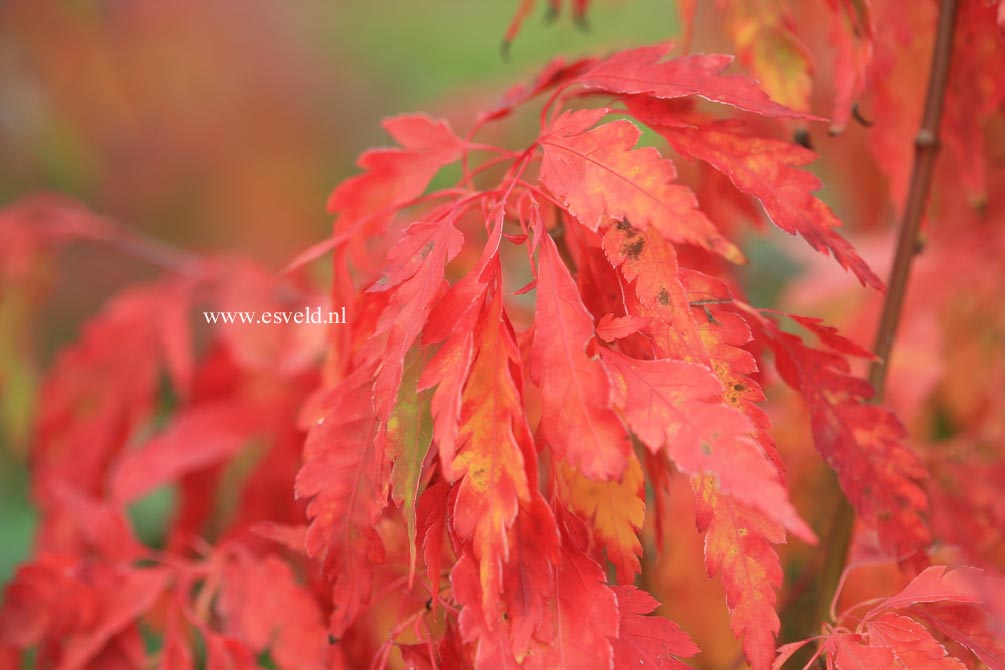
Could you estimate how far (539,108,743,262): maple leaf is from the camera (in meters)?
0.43

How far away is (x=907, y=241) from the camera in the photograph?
64 cm

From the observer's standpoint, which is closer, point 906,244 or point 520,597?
point 520,597

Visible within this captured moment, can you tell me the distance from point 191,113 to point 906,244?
1.91m

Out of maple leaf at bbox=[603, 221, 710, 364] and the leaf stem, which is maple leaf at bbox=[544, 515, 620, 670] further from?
the leaf stem

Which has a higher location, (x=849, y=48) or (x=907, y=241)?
(x=849, y=48)

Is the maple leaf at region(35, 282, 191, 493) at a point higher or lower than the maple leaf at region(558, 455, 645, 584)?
lower

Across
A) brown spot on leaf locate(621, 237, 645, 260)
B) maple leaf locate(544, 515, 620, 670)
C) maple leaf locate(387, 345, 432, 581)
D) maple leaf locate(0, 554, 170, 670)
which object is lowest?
maple leaf locate(0, 554, 170, 670)

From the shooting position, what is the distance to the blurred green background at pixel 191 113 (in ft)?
5.72

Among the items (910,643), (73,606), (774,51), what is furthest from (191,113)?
(910,643)

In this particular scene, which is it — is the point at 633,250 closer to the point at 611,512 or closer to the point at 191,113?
the point at 611,512

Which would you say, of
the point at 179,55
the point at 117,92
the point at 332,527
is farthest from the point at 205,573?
the point at 179,55

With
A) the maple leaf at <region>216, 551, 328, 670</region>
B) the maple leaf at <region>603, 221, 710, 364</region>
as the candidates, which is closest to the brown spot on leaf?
the maple leaf at <region>603, 221, 710, 364</region>

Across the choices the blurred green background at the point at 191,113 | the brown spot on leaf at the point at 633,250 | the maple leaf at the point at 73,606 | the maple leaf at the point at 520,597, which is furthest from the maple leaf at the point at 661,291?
the blurred green background at the point at 191,113

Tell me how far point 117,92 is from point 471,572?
175 cm
